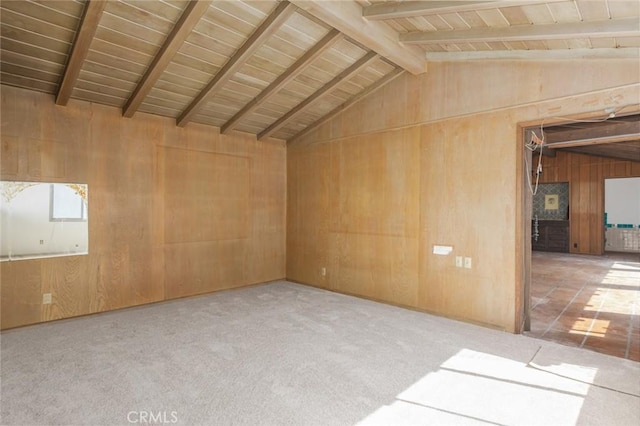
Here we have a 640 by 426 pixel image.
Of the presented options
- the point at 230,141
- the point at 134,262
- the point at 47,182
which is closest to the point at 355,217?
the point at 230,141

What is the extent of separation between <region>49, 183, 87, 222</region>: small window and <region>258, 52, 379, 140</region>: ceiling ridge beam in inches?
116

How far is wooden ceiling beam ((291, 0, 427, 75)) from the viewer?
10.6 ft

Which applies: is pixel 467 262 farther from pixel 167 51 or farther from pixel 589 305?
pixel 167 51

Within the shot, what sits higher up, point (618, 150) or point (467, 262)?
point (618, 150)

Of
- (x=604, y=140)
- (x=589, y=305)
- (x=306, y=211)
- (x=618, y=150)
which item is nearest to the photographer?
(x=604, y=140)

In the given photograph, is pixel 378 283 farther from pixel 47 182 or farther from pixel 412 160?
pixel 47 182

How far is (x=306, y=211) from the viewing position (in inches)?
251

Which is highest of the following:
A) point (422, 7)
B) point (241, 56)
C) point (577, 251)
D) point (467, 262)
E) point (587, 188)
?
point (422, 7)

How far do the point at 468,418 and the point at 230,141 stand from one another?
16.7ft

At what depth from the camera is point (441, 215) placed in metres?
4.51

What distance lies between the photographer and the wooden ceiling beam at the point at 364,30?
3238 mm

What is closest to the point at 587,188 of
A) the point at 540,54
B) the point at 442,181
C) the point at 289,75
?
the point at 442,181

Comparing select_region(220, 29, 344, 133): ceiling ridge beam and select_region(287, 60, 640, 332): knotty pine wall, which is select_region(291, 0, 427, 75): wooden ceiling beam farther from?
select_region(287, 60, 640, 332): knotty pine wall

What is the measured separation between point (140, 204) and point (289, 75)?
2.75m
